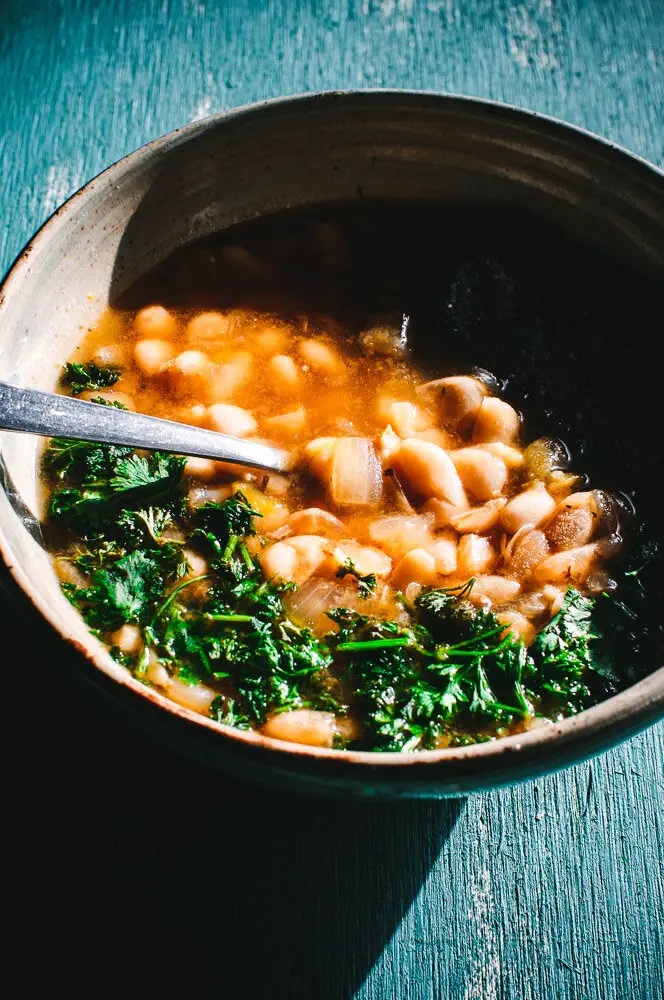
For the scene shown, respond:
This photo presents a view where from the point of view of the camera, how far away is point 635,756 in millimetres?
1792

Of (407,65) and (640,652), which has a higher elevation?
(407,65)

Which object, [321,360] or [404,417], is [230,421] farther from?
[404,417]

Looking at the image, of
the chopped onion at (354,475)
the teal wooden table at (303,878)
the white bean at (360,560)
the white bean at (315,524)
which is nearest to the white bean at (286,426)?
the chopped onion at (354,475)

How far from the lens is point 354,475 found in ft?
6.38

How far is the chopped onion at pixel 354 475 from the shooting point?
194 cm

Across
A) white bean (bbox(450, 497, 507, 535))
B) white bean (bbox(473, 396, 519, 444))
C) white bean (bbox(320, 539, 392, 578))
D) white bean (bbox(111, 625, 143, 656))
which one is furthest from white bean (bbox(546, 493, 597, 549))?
white bean (bbox(111, 625, 143, 656))

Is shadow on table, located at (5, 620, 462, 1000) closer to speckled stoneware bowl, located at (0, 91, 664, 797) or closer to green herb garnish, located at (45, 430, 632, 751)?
green herb garnish, located at (45, 430, 632, 751)

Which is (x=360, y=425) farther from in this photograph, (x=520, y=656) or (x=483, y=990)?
(x=483, y=990)

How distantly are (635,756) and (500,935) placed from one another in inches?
17.4

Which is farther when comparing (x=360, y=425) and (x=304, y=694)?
(x=360, y=425)

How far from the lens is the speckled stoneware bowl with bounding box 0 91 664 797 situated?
6.05 ft

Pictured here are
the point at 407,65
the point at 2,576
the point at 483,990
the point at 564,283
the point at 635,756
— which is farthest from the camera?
the point at 407,65

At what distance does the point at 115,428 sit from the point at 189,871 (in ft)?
2.72

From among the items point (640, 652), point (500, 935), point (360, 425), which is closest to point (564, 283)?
point (360, 425)
